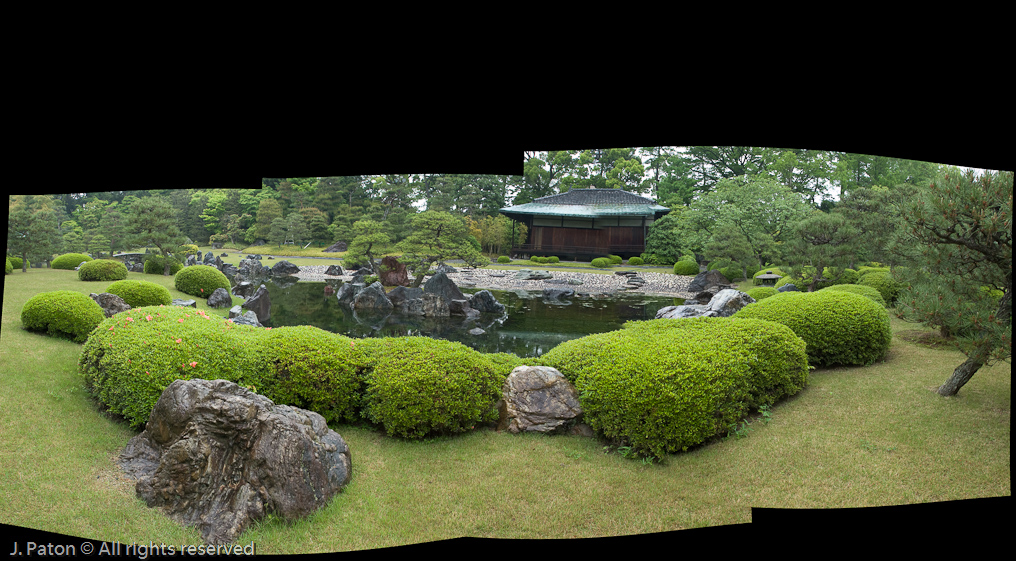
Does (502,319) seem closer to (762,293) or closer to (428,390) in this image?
(762,293)

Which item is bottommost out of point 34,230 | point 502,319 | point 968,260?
point 502,319

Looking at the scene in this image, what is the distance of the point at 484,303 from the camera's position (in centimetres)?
1198

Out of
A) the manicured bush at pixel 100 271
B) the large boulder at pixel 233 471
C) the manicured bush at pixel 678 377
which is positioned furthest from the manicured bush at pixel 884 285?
the manicured bush at pixel 100 271

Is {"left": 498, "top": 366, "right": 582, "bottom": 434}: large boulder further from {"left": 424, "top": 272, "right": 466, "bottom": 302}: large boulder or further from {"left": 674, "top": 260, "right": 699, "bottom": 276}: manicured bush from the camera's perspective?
{"left": 674, "top": 260, "right": 699, "bottom": 276}: manicured bush

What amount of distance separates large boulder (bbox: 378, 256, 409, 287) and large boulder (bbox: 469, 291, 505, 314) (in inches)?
76.7

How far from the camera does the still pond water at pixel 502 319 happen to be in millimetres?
9680

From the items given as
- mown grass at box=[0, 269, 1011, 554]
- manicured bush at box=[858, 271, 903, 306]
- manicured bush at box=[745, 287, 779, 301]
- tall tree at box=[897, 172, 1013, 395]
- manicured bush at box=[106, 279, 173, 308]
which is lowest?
mown grass at box=[0, 269, 1011, 554]

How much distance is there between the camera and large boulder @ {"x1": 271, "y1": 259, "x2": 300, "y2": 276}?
1235 centimetres

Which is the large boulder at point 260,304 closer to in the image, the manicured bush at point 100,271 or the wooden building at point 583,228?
the manicured bush at point 100,271

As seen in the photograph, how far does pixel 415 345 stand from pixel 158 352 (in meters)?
2.22

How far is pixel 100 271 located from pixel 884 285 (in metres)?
12.9

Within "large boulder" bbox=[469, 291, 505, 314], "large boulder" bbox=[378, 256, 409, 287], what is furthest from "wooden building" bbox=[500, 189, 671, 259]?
"large boulder" bbox=[378, 256, 409, 287]

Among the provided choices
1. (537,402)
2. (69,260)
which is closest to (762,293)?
(537,402)

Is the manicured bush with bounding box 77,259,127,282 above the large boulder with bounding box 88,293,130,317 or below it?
above
